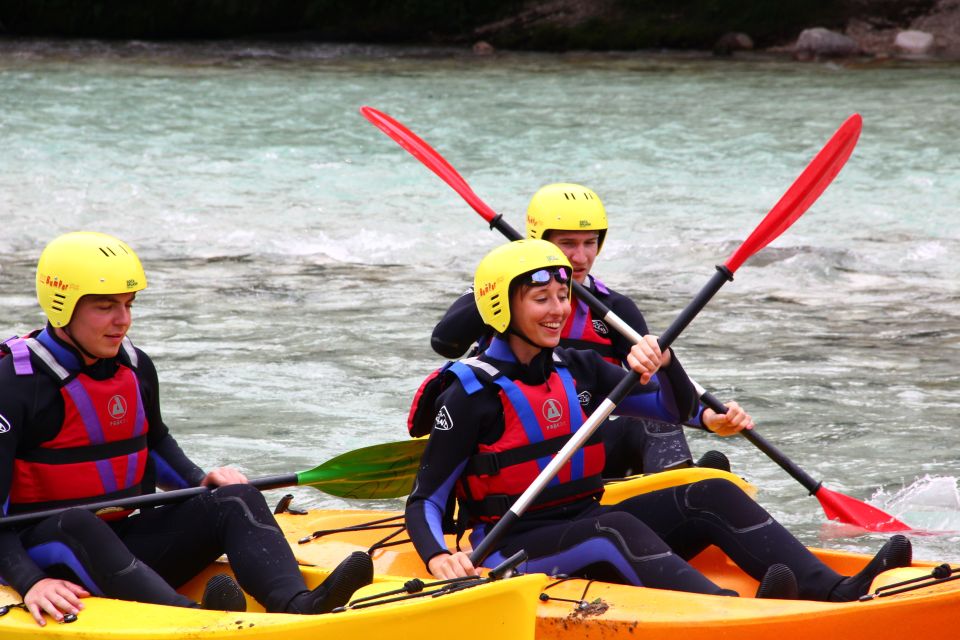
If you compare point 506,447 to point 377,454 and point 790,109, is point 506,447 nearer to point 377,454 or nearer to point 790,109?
point 377,454

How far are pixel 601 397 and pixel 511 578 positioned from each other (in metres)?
0.90

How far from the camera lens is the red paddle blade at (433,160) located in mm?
5238

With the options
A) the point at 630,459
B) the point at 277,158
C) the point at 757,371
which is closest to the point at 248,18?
the point at 277,158

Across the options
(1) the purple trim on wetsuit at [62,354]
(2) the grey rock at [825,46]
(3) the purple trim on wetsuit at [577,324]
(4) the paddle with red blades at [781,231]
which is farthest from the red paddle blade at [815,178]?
(2) the grey rock at [825,46]

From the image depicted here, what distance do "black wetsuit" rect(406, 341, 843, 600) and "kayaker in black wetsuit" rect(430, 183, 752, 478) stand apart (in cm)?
74

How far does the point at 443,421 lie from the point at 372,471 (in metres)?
0.81

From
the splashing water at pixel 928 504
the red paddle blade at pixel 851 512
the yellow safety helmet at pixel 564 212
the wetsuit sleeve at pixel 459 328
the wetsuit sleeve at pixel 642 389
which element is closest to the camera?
the wetsuit sleeve at pixel 642 389

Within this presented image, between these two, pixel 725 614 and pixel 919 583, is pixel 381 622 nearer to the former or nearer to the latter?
pixel 725 614

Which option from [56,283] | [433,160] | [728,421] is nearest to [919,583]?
[728,421]

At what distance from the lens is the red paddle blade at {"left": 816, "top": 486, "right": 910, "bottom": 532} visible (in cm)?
459

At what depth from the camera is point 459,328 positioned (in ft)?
13.9

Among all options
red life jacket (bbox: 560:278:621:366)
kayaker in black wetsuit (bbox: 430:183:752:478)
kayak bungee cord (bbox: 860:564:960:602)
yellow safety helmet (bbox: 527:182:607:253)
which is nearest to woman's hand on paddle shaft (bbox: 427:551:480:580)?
kayak bungee cord (bbox: 860:564:960:602)

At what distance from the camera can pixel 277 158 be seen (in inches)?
528

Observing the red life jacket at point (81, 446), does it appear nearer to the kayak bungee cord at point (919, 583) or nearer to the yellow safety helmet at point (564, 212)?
the yellow safety helmet at point (564, 212)
